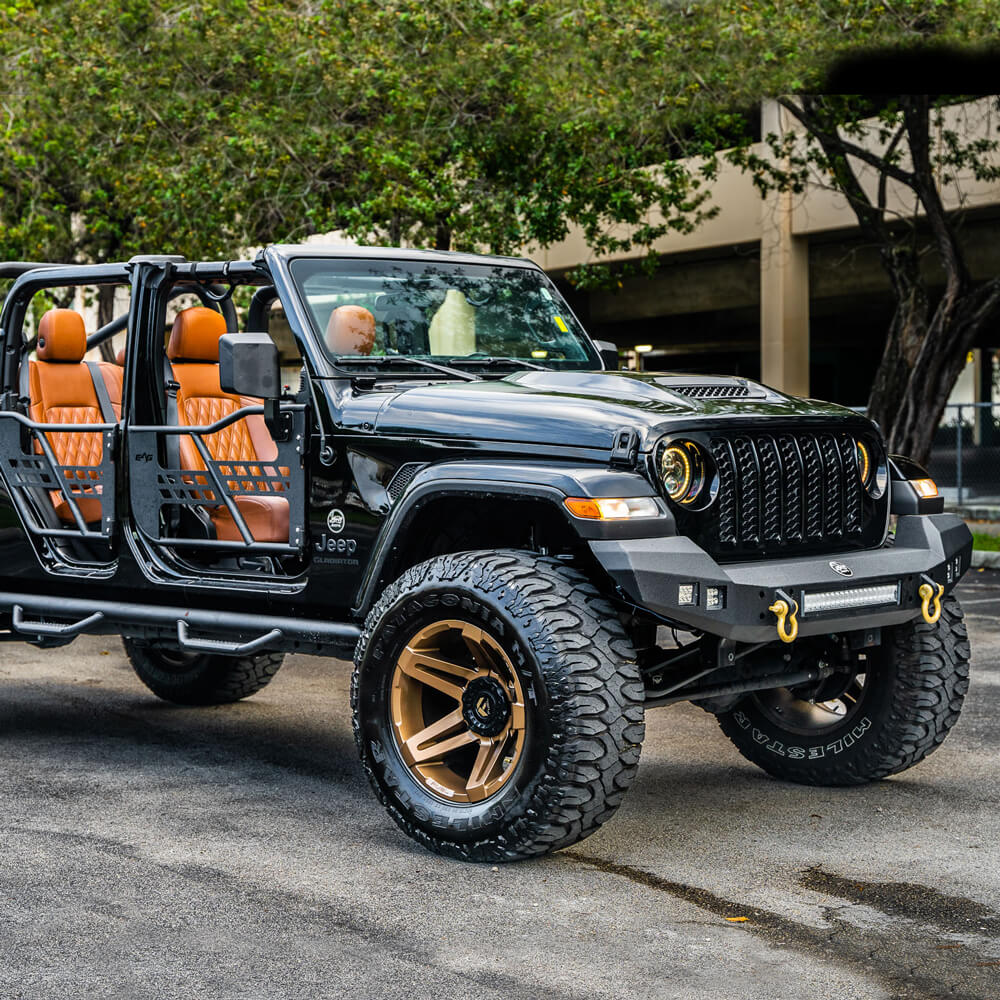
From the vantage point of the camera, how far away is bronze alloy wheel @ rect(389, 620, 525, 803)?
5.29 m

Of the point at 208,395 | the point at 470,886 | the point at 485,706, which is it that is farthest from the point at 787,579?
the point at 208,395

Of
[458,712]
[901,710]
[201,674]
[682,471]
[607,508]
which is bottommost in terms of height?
[201,674]

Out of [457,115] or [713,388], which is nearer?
[713,388]

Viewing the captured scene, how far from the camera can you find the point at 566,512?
5062 millimetres

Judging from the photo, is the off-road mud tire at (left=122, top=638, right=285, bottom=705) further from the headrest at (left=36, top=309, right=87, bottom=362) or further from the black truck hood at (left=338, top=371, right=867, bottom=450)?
the black truck hood at (left=338, top=371, right=867, bottom=450)

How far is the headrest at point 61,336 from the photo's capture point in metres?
7.11

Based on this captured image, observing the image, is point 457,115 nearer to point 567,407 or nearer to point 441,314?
point 441,314

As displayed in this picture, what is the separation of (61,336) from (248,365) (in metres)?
1.65

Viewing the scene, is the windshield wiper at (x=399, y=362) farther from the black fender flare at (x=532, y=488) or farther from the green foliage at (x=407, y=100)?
the green foliage at (x=407, y=100)

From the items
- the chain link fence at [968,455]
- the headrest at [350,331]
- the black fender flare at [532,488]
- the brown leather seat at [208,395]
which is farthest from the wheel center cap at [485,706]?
the chain link fence at [968,455]

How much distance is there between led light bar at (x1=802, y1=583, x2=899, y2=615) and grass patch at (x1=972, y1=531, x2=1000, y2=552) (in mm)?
10749

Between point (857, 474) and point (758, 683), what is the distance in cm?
87

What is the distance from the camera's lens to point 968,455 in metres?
20.1

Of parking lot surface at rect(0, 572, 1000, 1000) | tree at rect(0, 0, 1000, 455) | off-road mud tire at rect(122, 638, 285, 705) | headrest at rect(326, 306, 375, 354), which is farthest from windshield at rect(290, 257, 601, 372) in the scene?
tree at rect(0, 0, 1000, 455)
